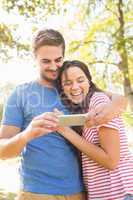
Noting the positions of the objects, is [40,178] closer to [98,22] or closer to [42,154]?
[42,154]

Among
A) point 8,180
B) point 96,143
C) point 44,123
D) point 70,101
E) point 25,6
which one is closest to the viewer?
point 44,123

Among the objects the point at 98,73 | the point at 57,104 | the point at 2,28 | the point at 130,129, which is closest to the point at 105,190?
the point at 57,104

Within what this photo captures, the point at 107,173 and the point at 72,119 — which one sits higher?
the point at 72,119

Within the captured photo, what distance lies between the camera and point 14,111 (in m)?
2.98

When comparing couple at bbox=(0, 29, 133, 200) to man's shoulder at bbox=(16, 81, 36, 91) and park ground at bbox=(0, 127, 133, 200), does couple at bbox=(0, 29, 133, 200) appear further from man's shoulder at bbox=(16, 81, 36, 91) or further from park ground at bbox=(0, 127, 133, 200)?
park ground at bbox=(0, 127, 133, 200)

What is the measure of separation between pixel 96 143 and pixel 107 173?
188 mm

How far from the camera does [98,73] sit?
1201 inches

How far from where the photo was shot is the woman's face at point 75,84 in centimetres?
293

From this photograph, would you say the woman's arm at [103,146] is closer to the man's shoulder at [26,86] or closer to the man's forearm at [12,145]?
the man's forearm at [12,145]

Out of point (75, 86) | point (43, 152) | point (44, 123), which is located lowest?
point (43, 152)

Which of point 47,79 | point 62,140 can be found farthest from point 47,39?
point 62,140

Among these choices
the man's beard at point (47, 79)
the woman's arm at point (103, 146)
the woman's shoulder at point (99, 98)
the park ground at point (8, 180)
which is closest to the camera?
the woman's arm at point (103, 146)

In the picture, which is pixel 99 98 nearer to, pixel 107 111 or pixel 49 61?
pixel 107 111

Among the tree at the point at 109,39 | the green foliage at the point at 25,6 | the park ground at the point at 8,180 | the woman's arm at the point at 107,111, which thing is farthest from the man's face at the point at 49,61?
the tree at the point at 109,39
